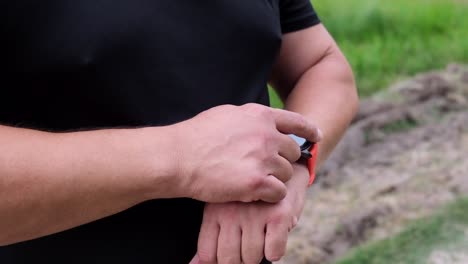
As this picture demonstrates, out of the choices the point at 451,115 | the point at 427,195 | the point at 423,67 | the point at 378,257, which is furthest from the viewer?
the point at 423,67

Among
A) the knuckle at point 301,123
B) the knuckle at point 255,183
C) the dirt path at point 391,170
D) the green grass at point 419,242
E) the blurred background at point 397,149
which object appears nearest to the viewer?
the knuckle at point 255,183

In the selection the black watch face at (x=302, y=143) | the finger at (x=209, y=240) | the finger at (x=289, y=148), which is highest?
the finger at (x=289, y=148)

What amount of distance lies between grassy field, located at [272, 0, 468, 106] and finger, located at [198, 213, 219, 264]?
12.5ft

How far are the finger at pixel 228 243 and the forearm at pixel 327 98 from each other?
0.36 metres

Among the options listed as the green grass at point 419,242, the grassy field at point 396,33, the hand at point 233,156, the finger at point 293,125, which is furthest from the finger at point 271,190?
the grassy field at point 396,33

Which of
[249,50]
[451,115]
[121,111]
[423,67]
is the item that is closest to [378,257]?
[451,115]

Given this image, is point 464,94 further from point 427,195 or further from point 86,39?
point 86,39

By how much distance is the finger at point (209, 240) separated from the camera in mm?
1237

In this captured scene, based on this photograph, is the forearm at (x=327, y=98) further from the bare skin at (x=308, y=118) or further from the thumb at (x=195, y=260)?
the thumb at (x=195, y=260)

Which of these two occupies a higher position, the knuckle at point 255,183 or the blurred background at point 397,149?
A: the knuckle at point 255,183

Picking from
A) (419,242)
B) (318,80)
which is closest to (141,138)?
(318,80)

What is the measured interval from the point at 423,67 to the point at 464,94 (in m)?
0.56

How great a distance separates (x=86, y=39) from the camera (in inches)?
45.1

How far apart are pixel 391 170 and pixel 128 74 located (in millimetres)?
2770
